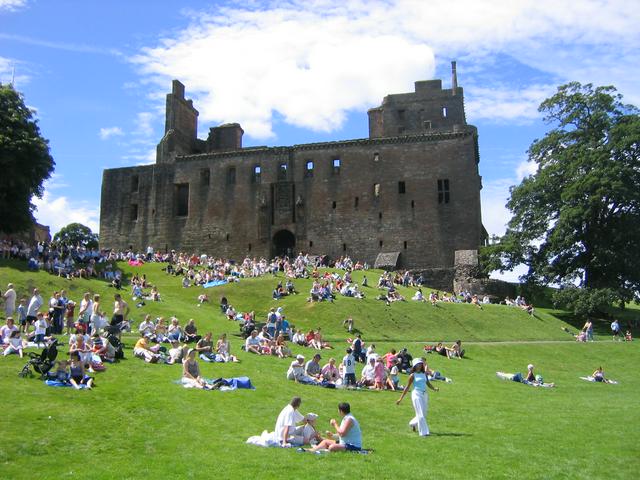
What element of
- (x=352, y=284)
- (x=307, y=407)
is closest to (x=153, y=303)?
(x=352, y=284)

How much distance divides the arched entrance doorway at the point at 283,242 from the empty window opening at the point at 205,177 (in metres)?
9.91

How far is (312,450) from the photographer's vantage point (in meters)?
12.3

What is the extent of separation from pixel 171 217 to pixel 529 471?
60.5 m

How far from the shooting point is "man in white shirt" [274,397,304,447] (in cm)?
1260

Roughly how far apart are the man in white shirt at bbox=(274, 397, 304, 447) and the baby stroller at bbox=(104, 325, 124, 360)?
8.37 metres

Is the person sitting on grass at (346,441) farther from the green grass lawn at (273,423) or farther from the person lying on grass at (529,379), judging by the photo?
the person lying on grass at (529,379)

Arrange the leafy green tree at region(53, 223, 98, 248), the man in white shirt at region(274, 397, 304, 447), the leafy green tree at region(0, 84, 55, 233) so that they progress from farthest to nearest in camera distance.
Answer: the leafy green tree at region(53, 223, 98, 248), the leafy green tree at region(0, 84, 55, 233), the man in white shirt at region(274, 397, 304, 447)

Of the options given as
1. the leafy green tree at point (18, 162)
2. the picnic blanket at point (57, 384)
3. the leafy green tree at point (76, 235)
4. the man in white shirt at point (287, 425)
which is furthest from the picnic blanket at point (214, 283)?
the leafy green tree at point (76, 235)

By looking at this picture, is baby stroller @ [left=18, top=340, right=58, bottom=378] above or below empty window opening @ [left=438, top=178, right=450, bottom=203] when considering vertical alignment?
below

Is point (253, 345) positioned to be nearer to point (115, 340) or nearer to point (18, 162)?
point (115, 340)

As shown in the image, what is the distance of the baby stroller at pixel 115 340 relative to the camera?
1946cm

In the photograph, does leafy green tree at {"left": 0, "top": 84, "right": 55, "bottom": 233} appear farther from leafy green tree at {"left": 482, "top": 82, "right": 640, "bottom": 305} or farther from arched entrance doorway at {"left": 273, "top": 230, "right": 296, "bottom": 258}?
leafy green tree at {"left": 482, "top": 82, "right": 640, "bottom": 305}

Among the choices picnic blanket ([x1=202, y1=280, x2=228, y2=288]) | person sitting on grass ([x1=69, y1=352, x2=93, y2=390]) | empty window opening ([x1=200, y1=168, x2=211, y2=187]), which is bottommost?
person sitting on grass ([x1=69, y1=352, x2=93, y2=390])

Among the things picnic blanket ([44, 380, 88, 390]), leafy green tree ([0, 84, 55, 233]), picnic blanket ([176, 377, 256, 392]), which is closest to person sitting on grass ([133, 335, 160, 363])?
picnic blanket ([176, 377, 256, 392])
